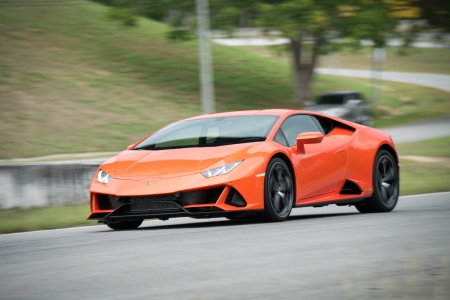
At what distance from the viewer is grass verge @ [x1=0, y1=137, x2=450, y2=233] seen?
10.5m

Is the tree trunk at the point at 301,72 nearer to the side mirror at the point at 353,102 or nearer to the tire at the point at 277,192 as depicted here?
the side mirror at the point at 353,102

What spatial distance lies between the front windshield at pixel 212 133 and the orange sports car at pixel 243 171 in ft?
0.03

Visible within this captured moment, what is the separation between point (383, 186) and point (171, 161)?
3.02 meters

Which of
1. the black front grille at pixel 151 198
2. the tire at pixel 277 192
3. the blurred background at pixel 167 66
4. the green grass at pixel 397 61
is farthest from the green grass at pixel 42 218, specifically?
the green grass at pixel 397 61

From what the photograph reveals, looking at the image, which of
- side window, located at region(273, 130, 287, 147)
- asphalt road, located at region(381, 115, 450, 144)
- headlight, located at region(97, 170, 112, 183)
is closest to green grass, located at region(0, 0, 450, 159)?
asphalt road, located at region(381, 115, 450, 144)

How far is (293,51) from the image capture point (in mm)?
38625

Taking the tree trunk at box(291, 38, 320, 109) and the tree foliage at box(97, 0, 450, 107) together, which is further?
the tree trunk at box(291, 38, 320, 109)

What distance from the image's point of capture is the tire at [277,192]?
28.2ft

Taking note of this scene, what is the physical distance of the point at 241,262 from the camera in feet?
19.6

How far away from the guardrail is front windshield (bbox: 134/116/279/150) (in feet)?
9.84

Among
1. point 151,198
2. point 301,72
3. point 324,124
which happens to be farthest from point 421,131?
point 151,198

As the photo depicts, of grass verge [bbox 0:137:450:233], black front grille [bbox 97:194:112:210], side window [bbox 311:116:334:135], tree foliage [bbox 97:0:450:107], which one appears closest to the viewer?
black front grille [bbox 97:194:112:210]

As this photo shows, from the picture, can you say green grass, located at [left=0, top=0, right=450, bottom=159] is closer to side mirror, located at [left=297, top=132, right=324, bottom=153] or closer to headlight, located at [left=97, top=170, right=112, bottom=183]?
headlight, located at [left=97, top=170, right=112, bottom=183]

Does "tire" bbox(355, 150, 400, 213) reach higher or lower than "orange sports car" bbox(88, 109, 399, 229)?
lower
